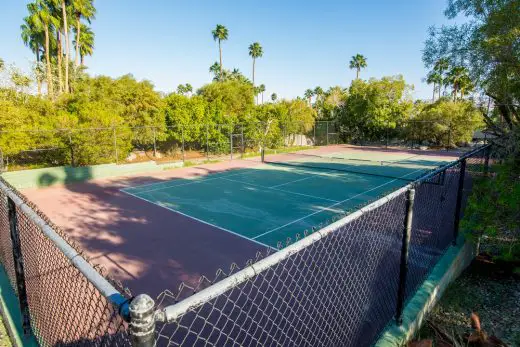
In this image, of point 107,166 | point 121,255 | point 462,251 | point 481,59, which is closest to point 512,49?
point 481,59

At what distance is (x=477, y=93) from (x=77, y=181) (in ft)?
56.3

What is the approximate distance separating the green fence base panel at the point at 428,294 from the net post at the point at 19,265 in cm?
360

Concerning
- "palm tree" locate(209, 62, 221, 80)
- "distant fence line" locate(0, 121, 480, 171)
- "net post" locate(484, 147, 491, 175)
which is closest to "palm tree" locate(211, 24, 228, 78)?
"palm tree" locate(209, 62, 221, 80)

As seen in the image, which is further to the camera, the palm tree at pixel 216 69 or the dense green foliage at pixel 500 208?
the palm tree at pixel 216 69

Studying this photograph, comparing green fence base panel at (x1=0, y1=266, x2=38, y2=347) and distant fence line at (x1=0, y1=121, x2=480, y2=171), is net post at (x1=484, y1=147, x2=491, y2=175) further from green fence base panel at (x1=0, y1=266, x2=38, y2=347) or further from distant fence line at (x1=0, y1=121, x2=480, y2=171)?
distant fence line at (x1=0, y1=121, x2=480, y2=171)

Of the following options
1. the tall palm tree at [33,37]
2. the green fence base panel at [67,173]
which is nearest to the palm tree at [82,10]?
the tall palm tree at [33,37]

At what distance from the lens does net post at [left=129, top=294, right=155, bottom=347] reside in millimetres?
1125

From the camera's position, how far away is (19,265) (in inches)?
130

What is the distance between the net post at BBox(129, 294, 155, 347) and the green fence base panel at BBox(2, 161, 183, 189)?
15741 millimetres

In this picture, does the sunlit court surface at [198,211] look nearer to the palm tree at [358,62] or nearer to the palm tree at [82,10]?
the palm tree at [82,10]

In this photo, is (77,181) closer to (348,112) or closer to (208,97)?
(208,97)

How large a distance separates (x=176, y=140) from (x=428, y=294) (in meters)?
25.1

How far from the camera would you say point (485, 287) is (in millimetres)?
5285

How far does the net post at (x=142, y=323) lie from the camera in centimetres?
112
